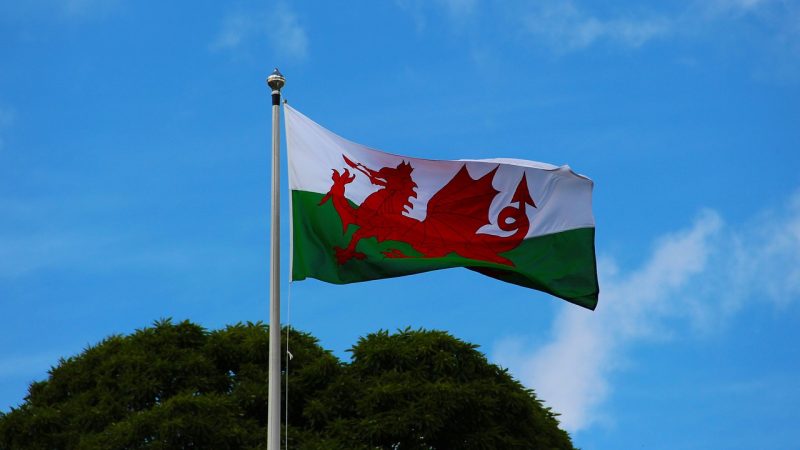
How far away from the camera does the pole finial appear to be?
A: 54.3ft

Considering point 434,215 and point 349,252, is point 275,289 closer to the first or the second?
point 349,252

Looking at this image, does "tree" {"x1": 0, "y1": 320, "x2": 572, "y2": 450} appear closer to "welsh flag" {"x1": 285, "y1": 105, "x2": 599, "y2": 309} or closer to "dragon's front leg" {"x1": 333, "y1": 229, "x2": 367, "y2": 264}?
"welsh flag" {"x1": 285, "y1": 105, "x2": 599, "y2": 309}

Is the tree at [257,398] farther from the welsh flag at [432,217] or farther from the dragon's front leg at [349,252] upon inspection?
the dragon's front leg at [349,252]

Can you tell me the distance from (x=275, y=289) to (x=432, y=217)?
3060 millimetres

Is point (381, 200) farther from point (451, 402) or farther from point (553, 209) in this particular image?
point (451, 402)

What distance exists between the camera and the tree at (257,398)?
23000 millimetres

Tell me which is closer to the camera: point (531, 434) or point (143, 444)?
point (143, 444)

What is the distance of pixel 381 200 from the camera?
687 inches

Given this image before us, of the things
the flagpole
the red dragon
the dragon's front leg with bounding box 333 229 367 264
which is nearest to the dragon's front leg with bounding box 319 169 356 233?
the red dragon

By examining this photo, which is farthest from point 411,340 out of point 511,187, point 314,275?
point 314,275

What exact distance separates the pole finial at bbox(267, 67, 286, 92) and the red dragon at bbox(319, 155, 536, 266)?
1.47m

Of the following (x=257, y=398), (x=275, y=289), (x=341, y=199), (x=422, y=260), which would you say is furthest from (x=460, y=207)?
(x=257, y=398)

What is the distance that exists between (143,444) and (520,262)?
9.01m

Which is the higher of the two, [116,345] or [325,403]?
[116,345]
